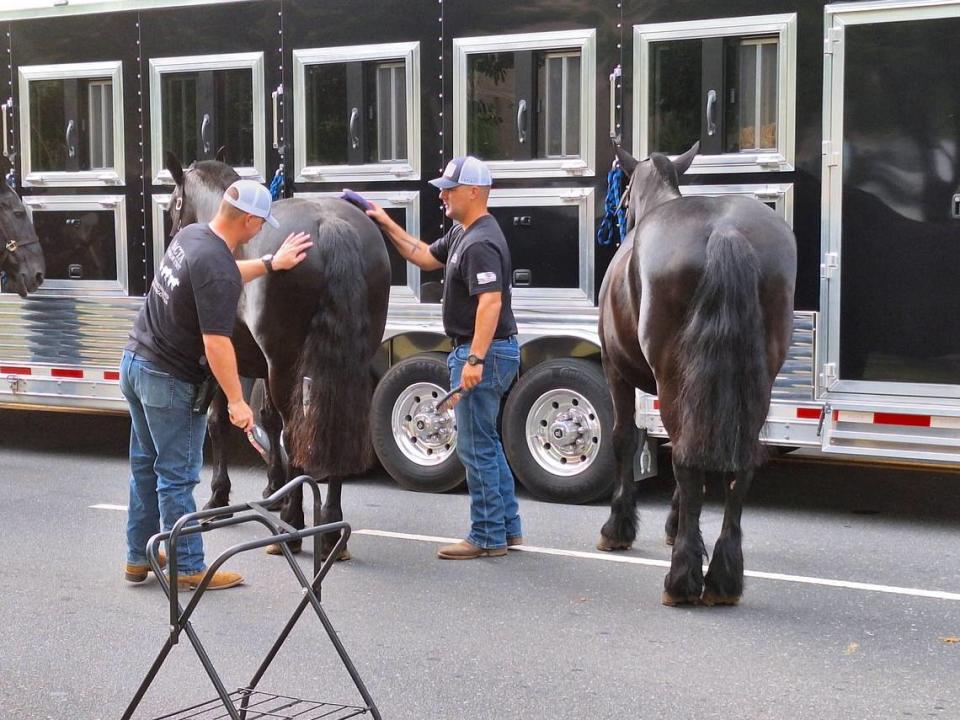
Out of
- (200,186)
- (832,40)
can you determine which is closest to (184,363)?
(200,186)

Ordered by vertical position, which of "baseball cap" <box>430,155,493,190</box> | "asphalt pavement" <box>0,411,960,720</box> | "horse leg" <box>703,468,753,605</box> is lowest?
"asphalt pavement" <box>0,411,960,720</box>

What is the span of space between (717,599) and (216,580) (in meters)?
2.52

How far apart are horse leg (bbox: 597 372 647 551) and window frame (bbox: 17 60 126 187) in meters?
4.58

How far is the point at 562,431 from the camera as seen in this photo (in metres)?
9.18

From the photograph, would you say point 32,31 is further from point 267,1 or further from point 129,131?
point 267,1

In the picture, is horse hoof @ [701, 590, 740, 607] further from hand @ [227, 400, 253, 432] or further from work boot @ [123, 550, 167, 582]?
work boot @ [123, 550, 167, 582]

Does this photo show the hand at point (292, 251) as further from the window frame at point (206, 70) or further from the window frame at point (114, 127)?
the window frame at point (114, 127)

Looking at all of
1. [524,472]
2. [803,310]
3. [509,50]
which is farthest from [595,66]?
[524,472]

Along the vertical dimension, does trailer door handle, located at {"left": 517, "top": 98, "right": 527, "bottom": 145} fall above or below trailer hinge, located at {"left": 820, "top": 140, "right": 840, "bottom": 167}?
above

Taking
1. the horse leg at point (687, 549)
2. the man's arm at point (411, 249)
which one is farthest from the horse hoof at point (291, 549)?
the horse leg at point (687, 549)

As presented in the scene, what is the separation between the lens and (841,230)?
8.18 meters

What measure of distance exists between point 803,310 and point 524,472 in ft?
7.26

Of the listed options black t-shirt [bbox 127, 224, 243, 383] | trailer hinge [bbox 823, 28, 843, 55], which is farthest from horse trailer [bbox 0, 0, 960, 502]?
black t-shirt [bbox 127, 224, 243, 383]

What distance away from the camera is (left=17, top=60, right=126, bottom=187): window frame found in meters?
10.4
